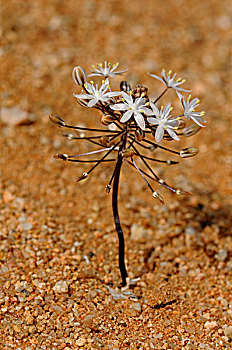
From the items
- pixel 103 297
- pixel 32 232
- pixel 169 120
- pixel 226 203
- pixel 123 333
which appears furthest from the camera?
pixel 226 203

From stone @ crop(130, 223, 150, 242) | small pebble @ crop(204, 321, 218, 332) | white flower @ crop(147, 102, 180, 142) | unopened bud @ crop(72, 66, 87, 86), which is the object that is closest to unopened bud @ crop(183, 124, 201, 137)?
white flower @ crop(147, 102, 180, 142)

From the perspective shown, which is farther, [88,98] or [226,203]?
[226,203]

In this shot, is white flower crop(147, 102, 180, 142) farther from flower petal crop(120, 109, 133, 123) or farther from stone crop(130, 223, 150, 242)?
stone crop(130, 223, 150, 242)

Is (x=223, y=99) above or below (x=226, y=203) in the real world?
above

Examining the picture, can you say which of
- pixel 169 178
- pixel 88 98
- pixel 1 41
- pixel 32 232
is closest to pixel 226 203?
pixel 169 178

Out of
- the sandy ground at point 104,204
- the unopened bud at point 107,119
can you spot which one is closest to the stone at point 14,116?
the sandy ground at point 104,204

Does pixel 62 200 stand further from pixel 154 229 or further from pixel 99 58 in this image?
pixel 99 58

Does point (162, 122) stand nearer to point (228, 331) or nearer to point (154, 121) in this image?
point (154, 121)

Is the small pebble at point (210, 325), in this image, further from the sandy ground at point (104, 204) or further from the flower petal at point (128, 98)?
the flower petal at point (128, 98)

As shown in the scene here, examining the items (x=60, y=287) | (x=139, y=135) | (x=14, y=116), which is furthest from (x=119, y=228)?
(x=14, y=116)
